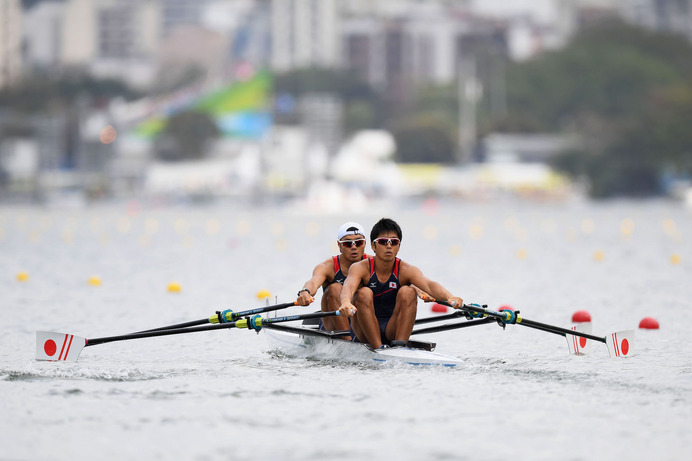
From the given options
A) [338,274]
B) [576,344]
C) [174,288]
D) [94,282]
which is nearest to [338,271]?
[338,274]

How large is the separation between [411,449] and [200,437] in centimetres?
199

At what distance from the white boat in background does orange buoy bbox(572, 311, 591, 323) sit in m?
5.74

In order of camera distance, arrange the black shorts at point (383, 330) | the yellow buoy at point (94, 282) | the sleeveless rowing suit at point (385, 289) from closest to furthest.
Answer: the sleeveless rowing suit at point (385, 289) < the black shorts at point (383, 330) < the yellow buoy at point (94, 282)

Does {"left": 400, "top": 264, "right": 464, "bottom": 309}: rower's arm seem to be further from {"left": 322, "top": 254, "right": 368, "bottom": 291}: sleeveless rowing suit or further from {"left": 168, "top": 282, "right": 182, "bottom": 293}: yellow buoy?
{"left": 168, "top": 282, "right": 182, "bottom": 293}: yellow buoy

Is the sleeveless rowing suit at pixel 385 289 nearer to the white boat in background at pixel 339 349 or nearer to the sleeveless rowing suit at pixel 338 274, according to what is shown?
the white boat in background at pixel 339 349

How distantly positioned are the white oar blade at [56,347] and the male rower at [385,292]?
3.53 metres

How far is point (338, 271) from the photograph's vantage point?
17281mm

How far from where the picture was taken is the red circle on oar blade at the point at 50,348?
1720 cm

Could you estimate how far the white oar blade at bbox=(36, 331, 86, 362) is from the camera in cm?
1717

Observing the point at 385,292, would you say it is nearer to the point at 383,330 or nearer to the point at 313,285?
the point at 383,330

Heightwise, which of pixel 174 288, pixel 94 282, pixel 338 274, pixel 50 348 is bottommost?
pixel 50 348

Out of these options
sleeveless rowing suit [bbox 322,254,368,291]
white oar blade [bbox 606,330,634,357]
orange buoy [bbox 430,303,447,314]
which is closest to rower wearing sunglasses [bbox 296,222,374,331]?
sleeveless rowing suit [bbox 322,254,368,291]

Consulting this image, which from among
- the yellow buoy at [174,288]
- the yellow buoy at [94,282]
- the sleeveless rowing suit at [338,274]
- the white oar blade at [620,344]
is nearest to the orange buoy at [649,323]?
the white oar blade at [620,344]

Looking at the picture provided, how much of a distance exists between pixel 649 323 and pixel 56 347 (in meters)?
9.12
